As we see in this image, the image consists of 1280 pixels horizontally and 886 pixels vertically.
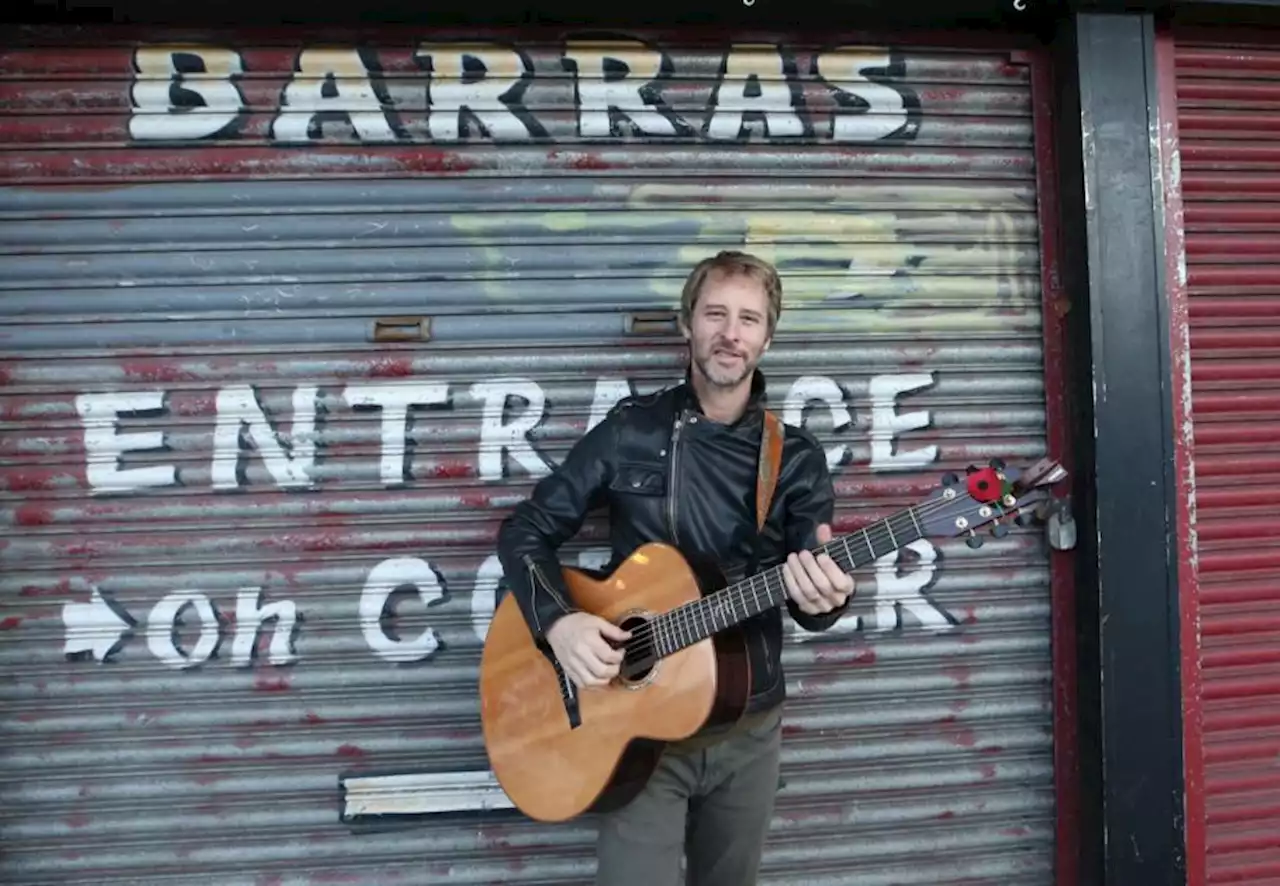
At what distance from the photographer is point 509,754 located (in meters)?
2.44

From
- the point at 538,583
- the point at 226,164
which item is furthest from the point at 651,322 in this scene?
the point at 226,164

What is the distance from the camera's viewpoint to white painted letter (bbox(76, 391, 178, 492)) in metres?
2.76

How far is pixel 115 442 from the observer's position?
2775 mm

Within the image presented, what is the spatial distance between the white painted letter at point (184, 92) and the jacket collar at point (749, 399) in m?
2.03

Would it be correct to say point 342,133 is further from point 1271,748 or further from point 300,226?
point 1271,748

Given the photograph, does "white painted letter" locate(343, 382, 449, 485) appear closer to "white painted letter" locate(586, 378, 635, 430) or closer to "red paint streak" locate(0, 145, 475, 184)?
"white painted letter" locate(586, 378, 635, 430)

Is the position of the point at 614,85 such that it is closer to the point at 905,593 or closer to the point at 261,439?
the point at 261,439

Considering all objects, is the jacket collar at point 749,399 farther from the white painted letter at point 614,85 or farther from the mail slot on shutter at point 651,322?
the white painted letter at point 614,85

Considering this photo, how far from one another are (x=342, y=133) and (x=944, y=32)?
2.43m

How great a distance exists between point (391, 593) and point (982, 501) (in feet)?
6.88

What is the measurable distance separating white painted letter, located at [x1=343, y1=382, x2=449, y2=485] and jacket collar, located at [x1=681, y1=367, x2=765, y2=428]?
0.99 m

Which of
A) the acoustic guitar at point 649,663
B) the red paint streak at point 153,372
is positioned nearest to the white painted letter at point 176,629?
the red paint streak at point 153,372

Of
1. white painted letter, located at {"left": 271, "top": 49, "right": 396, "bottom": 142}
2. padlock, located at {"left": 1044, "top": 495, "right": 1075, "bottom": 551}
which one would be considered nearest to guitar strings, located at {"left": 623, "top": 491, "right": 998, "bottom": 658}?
padlock, located at {"left": 1044, "top": 495, "right": 1075, "bottom": 551}

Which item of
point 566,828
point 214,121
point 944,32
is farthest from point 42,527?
point 944,32
